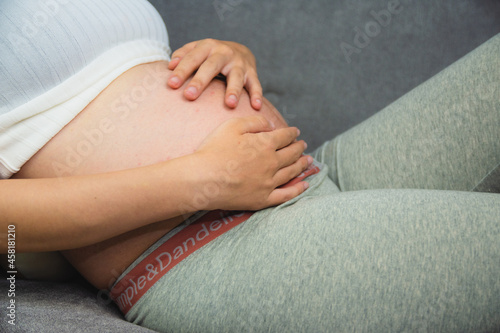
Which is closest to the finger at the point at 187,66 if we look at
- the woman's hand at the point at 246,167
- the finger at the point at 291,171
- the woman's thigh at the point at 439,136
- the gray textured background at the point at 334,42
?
the woman's hand at the point at 246,167

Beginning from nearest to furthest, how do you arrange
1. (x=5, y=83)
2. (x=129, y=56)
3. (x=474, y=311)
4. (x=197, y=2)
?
(x=474, y=311)
(x=5, y=83)
(x=129, y=56)
(x=197, y=2)

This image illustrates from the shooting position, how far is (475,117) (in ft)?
2.06

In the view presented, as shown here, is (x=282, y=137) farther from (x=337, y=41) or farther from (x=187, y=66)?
(x=337, y=41)

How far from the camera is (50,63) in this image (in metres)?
0.60

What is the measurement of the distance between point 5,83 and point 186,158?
0.29m

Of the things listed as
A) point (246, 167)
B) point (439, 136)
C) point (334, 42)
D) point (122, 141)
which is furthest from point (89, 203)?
point (334, 42)

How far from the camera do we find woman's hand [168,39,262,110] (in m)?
0.66

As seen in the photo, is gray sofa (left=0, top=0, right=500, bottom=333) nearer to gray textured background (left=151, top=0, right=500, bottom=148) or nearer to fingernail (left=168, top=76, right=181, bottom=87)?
gray textured background (left=151, top=0, right=500, bottom=148)

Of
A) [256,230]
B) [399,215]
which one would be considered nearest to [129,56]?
[256,230]

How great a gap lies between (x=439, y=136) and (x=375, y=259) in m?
0.29

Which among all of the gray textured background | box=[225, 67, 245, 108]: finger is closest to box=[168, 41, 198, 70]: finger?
box=[225, 67, 245, 108]: finger

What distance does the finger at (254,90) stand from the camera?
0.71 m

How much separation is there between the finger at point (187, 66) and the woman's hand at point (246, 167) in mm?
121

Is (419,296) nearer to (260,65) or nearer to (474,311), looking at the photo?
(474,311)
